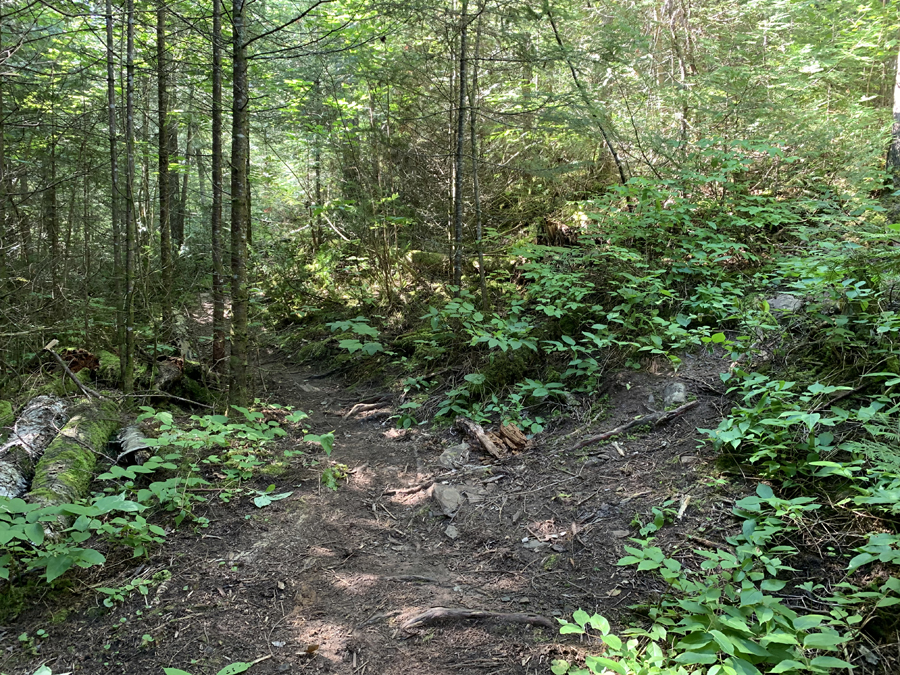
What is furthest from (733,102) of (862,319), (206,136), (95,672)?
(206,136)

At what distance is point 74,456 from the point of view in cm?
430

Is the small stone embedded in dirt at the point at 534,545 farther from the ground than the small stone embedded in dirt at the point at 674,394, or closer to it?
closer to it

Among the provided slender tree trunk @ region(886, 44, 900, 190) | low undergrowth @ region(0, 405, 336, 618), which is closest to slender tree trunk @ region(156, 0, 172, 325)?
low undergrowth @ region(0, 405, 336, 618)

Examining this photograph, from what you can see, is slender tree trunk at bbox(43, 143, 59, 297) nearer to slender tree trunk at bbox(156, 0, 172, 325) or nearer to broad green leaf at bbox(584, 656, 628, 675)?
slender tree trunk at bbox(156, 0, 172, 325)

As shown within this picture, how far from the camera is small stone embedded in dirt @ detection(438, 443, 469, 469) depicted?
4.88 metres

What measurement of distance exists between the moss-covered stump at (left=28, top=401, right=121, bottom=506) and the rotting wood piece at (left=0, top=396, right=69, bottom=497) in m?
0.11

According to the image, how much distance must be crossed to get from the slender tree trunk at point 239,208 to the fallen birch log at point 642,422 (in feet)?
12.6

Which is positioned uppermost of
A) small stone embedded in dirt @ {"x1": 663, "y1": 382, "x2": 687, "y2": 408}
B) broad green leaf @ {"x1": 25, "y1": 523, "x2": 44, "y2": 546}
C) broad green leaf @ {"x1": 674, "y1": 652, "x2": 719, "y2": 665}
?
small stone embedded in dirt @ {"x1": 663, "y1": 382, "x2": 687, "y2": 408}

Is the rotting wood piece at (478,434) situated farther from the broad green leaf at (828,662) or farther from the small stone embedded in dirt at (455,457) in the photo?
the broad green leaf at (828,662)

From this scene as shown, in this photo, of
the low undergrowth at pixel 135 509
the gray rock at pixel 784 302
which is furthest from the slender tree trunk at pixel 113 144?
the gray rock at pixel 784 302

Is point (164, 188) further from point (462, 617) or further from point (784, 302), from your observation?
point (784, 302)

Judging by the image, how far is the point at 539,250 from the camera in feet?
22.2

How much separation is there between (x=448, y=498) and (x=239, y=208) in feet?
12.4

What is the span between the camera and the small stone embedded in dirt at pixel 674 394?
4.43 metres
